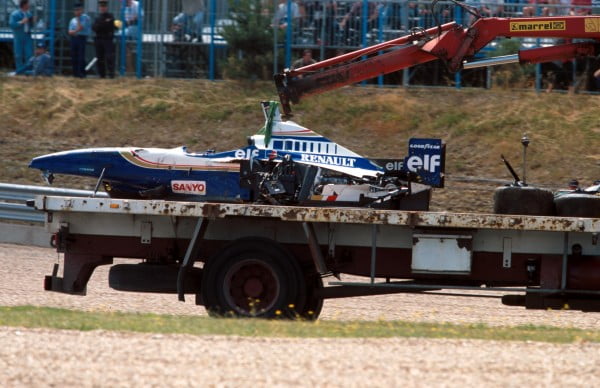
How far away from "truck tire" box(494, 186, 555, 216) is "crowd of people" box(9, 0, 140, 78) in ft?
44.7

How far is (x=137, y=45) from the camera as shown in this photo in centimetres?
2375

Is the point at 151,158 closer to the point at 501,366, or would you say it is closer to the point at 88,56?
the point at 501,366

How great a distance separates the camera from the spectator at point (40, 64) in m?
24.0

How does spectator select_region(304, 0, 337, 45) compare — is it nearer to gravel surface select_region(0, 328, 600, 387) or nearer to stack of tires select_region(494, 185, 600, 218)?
stack of tires select_region(494, 185, 600, 218)

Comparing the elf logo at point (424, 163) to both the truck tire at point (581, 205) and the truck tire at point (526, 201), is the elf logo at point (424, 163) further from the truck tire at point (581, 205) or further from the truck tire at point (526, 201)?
the truck tire at point (581, 205)

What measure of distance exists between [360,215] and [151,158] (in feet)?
8.87

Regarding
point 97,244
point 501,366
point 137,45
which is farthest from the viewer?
point 137,45

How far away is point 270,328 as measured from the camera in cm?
947

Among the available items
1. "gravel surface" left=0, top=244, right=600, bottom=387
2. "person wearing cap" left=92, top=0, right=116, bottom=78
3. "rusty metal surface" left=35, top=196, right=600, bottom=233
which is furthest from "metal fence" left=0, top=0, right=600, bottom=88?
"gravel surface" left=0, top=244, right=600, bottom=387

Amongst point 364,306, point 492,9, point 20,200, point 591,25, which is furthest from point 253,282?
point 492,9

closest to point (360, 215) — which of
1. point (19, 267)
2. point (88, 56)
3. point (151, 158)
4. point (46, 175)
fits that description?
point (151, 158)

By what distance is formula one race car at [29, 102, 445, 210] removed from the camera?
38.0ft

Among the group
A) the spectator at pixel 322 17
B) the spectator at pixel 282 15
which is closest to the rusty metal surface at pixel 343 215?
the spectator at pixel 322 17

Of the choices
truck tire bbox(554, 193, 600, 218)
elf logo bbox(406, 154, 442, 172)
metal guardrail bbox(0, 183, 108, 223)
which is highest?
elf logo bbox(406, 154, 442, 172)
